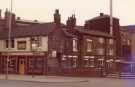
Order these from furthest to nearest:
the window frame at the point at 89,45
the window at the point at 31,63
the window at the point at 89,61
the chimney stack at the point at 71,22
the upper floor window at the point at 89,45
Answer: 1. the upper floor window at the point at 89,45
2. the window frame at the point at 89,45
3. the chimney stack at the point at 71,22
4. the window at the point at 89,61
5. the window at the point at 31,63

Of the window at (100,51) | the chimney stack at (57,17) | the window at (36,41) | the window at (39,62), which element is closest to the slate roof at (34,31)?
the window at (36,41)

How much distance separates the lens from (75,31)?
7012 centimetres

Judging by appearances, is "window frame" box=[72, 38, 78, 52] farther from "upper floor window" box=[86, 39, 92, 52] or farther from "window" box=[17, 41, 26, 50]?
"window" box=[17, 41, 26, 50]

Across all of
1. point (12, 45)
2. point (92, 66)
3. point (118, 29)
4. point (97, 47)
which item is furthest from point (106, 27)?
point (12, 45)

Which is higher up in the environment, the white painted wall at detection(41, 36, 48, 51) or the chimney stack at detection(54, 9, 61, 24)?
the chimney stack at detection(54, 9, 61, 24)

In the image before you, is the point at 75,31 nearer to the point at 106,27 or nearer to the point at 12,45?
the point at 12,45

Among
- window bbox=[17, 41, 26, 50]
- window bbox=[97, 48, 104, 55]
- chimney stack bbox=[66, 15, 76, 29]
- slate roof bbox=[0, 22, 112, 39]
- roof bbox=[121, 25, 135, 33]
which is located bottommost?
window bbox=[97, 48, 104, 55]

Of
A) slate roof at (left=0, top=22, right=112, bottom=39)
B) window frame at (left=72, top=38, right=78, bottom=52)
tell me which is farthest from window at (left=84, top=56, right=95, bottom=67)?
slate roof at (left=0, top=22, right=112, bottom=39)

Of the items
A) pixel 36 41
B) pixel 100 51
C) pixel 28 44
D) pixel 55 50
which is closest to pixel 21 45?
pixel 28 44

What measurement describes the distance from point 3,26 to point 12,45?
28.3ft

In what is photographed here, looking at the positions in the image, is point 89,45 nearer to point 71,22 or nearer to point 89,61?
point 89,61

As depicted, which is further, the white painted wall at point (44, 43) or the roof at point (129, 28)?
the roof at point (129, 28)

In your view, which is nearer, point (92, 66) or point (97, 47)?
point (92, 66)

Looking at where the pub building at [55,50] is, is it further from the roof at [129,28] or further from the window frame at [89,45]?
the roof at [129,28]
